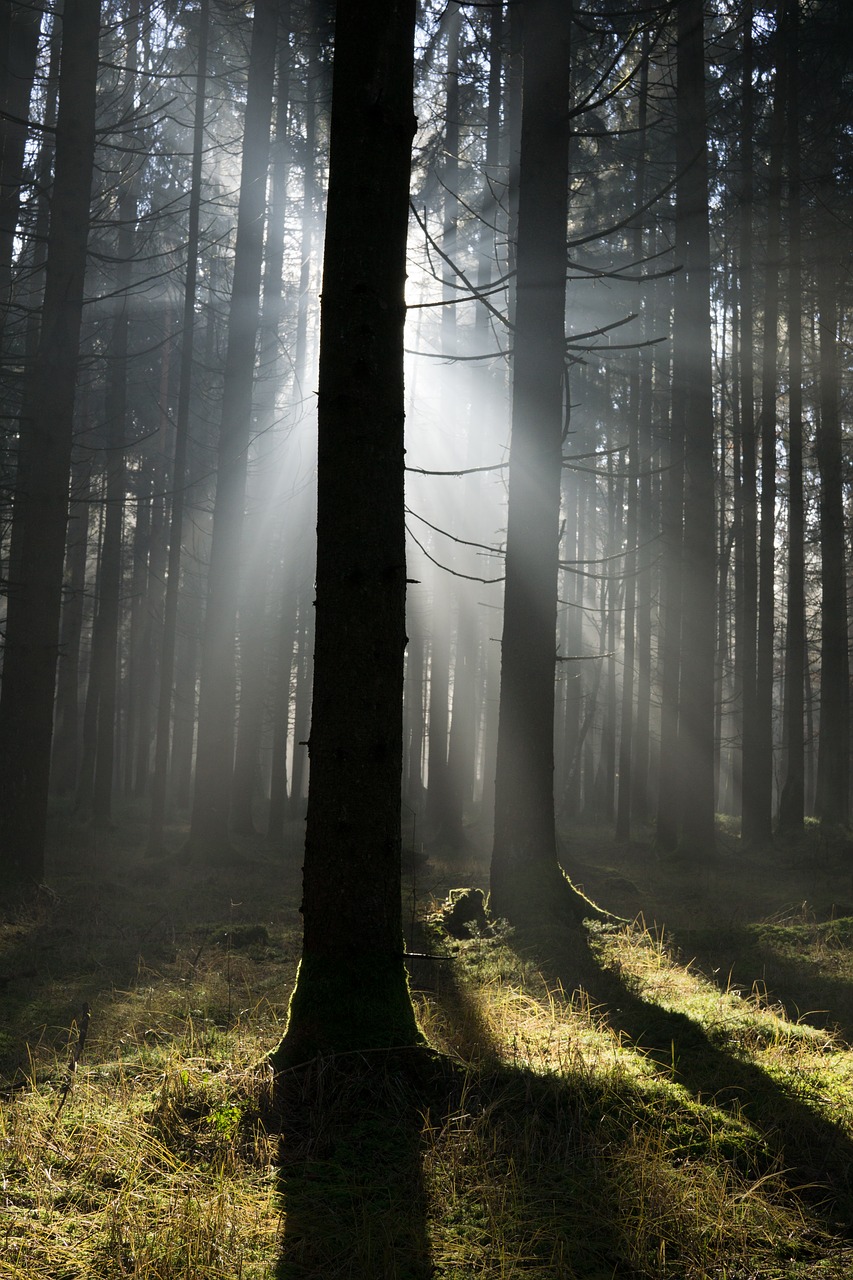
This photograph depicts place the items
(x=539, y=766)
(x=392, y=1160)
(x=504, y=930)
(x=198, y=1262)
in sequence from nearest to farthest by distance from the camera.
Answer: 1. (x=198, y=1262)
2. (x=392, y=1160)
3. (x=504, y=930)
4. (x=539, y=766)

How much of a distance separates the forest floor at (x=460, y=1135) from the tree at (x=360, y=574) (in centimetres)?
33

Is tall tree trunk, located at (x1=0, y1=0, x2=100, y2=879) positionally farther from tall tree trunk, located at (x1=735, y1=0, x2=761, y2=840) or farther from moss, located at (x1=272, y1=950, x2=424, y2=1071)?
tall tree trunk, located at (x1=735, y1=0, x2=761, y2=840)

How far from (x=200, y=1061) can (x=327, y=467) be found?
8.68ft

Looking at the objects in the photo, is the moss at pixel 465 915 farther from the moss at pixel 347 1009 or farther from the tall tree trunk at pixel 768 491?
Result: the tall tree trunk at pixel 768 491

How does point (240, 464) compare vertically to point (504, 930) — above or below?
above

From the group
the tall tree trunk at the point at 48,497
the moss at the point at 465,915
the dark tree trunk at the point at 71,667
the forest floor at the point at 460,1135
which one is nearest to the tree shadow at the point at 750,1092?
the forest floor at the point at 460,1135

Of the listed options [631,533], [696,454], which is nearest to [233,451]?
[696,454]

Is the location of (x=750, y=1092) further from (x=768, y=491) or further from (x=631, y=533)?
(x=631, y=533)

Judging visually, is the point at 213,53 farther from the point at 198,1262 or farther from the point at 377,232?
the point at 198,1262

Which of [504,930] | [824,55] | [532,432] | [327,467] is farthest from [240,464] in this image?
[824,55]

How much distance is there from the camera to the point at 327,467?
3938 mm

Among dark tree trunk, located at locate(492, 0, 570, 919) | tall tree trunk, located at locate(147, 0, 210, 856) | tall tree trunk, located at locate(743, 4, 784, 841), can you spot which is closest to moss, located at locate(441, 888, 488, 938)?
dark tree trunk, located at locate(492, 0, 570, 919)

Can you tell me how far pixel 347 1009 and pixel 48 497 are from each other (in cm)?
799

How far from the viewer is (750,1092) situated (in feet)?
11.8
